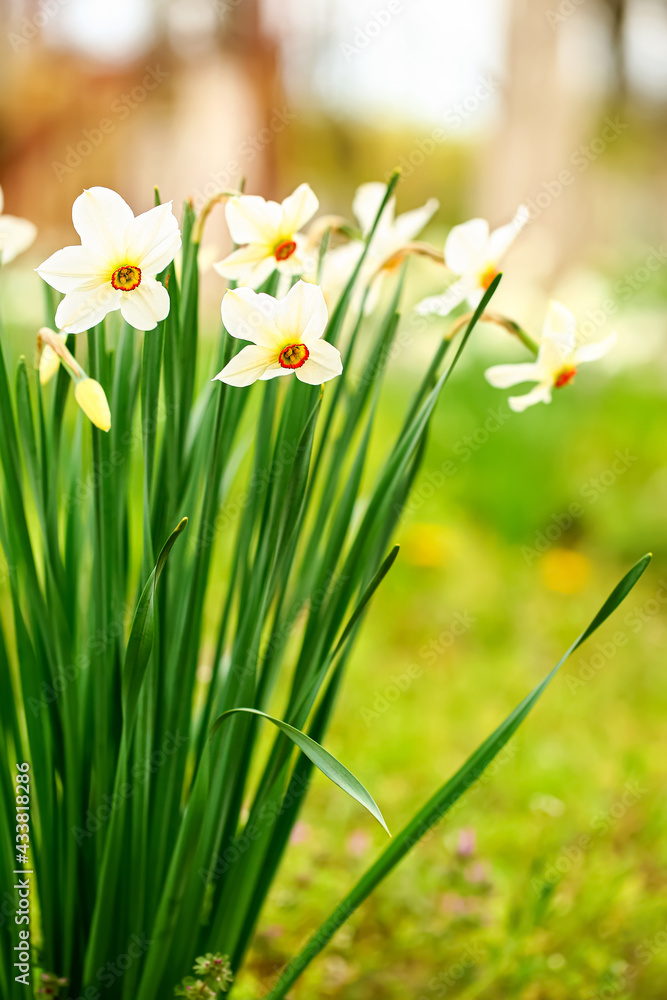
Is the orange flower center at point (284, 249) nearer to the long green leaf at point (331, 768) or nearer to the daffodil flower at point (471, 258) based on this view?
the daffodil flower at point (471, 258)

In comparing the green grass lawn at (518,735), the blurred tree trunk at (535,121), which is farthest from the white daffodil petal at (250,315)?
the blurred tree trunk at (535,121)

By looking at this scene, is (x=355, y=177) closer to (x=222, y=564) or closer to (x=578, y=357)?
(x=222, y=564)

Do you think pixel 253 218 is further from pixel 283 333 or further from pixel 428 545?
pixel 428 545

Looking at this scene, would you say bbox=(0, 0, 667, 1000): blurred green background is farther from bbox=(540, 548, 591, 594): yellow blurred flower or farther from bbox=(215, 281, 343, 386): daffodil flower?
bbox=(215, 281, 343, 386): daffodil flower

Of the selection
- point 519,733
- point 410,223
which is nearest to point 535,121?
point 519,733

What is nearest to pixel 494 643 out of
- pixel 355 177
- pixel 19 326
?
pixel 19 326

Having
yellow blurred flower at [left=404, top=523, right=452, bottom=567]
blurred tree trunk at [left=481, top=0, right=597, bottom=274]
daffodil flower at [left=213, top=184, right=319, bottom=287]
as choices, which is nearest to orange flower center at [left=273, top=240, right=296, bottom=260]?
daffodil flower at [left=213, top=184, right=319, bottom=287]
